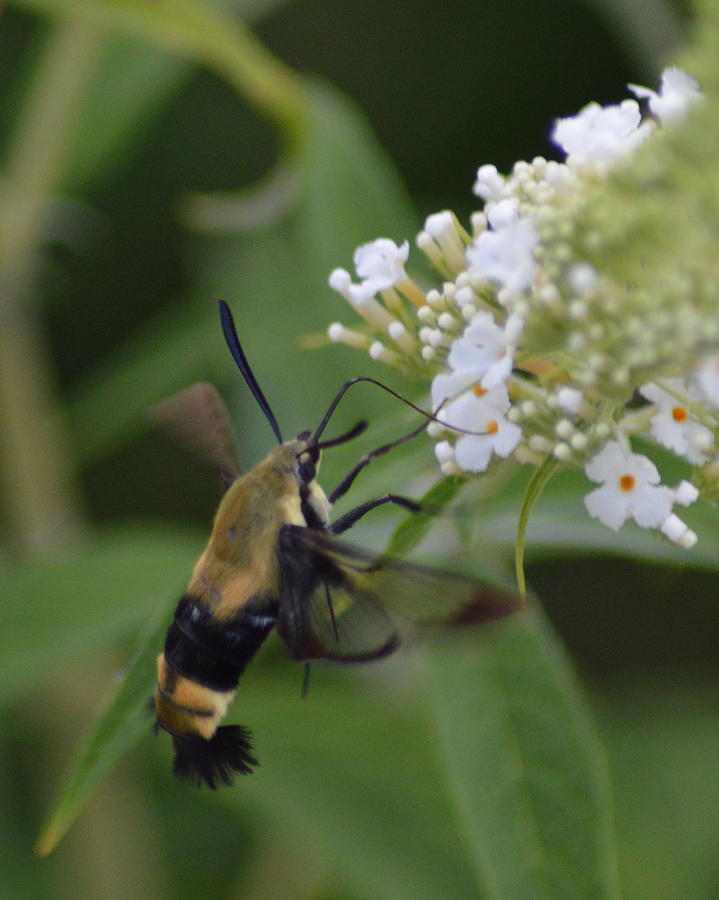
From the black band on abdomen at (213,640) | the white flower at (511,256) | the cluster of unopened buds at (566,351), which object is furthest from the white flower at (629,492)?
the black band on abdomen at (213,640)

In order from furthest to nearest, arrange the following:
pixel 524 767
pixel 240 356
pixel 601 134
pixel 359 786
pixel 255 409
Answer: pixel 255 409 → pixel 359 786 → pixel 240 356 → pixel 524 767 → pixel 601 134

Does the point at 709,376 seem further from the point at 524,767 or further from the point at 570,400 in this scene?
the point at 524,767

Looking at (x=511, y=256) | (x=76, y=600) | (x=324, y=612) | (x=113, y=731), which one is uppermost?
(x=511, y=256)

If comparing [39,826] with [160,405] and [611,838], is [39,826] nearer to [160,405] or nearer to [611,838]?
[160,405]

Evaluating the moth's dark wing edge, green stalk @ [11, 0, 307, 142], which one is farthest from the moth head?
green stalk @ [11, 0, 307, 142]

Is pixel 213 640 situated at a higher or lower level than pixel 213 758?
higher

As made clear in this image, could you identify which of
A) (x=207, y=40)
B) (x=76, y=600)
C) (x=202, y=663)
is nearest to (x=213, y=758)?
(x=202, y=663)

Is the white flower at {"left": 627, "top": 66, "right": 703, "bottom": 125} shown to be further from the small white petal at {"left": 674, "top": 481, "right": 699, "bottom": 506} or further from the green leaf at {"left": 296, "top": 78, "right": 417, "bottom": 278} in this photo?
the green leaf at {"left": 296, "top": 78, "right": 417, "bottom": 278}

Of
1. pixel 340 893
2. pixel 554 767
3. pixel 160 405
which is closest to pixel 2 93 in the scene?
pixel 160 405
